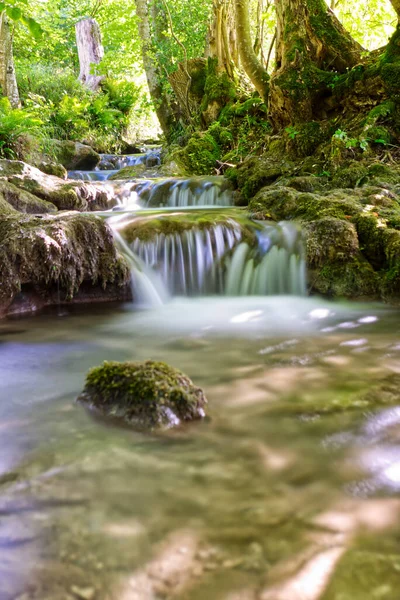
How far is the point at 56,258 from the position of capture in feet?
16.7

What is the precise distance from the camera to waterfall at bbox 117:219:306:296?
597 centimetres

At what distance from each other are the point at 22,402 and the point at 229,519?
1682 mm

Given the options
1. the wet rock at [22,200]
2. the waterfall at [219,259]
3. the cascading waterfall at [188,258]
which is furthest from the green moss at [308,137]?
the wet rock at [22,200]

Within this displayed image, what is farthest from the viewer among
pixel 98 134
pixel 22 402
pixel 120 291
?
pixel 98 134

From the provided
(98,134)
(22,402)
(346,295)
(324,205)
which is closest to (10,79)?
(98,134)

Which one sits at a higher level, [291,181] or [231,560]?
[291,181]

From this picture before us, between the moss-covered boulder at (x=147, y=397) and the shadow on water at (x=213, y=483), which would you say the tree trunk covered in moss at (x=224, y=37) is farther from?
the moss-covered boulder at (x=147, y=397)

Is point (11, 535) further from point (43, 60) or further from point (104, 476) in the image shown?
point (43, 60)

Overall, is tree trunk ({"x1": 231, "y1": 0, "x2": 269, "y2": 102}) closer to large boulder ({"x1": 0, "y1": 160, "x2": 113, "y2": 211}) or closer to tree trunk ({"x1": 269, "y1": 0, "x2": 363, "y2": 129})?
tree trunk ({"x1": 269, "y1": 0, "x2": 363, "y2": 129})

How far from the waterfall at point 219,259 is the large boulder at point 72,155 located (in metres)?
7.04

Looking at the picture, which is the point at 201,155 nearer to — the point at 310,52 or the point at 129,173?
the point at 129,173

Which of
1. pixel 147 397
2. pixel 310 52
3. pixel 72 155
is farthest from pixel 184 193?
pixel 147 397

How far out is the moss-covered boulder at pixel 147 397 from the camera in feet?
7.67

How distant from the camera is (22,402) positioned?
111 inches
